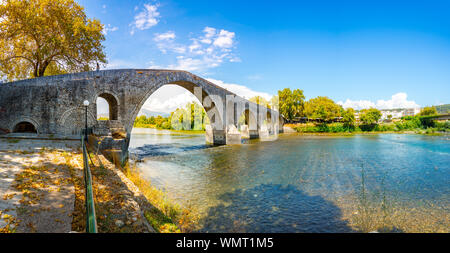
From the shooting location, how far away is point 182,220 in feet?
23.9

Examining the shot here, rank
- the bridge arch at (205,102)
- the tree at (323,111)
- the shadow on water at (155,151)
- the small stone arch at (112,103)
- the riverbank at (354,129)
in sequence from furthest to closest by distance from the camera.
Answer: the tree at (323,111), the riverbank at (354,129), the shadow on water at (155,151), the bridge arch at (205,102), the small stone arch at (112,103)

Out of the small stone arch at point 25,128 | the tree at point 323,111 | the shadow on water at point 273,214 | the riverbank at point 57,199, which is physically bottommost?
the shadow on water at point 273,214

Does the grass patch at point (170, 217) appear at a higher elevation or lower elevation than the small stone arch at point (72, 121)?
lower

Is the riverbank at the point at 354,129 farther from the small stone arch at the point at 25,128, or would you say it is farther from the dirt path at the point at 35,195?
the dirt path at the point at 35,195

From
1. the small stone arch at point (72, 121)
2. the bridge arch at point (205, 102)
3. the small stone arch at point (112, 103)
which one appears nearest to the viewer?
the small stone arch at point (72, 121)

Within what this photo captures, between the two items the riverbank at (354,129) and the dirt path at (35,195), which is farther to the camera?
the riverbank at (354,129)

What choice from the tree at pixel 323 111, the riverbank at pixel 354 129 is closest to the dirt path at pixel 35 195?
the riverbank at pixel 354 129

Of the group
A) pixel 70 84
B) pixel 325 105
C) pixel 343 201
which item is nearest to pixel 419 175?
pixel 343 201

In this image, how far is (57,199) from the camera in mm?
5238

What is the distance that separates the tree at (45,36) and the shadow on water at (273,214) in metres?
20.4

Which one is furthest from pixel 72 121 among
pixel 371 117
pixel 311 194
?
pixel 371 117

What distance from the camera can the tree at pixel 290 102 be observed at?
232ft
